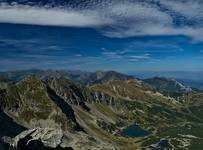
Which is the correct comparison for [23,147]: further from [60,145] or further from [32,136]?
[60,145]

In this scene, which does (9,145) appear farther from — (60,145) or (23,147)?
(60,145)

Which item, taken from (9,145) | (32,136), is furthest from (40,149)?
(9,145)

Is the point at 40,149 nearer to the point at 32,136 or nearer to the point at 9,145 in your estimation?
the point at 32,136

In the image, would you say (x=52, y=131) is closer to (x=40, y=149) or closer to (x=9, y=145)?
(x=40, y=149)

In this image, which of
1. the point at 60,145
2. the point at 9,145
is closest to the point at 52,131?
the point at 60,145

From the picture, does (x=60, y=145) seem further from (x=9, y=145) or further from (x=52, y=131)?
(x=9, y=145)
